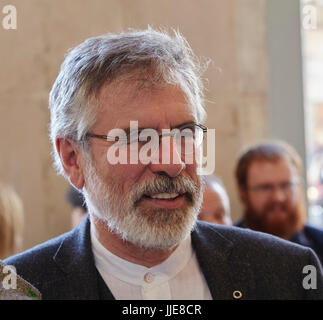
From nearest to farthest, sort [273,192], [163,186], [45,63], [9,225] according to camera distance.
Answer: [163,186] → [9,225] → [273,192] → [45,63]

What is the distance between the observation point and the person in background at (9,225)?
8.07 feet

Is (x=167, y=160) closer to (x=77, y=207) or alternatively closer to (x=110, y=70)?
(x=110, y=70)

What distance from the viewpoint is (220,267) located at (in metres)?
1.83

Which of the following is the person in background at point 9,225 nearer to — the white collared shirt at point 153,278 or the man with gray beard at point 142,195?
the man with gray beard at point 142,195

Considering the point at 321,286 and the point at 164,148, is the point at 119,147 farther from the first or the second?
the point at 321,286

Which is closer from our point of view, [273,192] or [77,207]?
[77,207]

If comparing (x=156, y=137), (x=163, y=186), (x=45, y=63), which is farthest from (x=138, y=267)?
(x=45, y=63)

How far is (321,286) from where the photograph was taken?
69.6 inches

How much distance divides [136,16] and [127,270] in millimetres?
2226

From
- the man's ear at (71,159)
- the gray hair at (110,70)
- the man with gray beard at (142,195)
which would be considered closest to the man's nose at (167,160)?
the man with gray beard at (142,195)

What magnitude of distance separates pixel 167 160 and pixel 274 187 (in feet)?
6.15

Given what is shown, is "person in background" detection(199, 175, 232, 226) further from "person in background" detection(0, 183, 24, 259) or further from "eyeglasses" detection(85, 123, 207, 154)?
"eyeglasses" detection(85, 123, 207, 154)

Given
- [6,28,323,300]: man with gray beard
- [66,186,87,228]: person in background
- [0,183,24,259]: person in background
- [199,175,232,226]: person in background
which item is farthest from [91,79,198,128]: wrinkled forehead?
[66,186,87,228]: person in background

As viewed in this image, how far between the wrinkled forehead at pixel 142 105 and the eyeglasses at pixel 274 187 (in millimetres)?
1782
